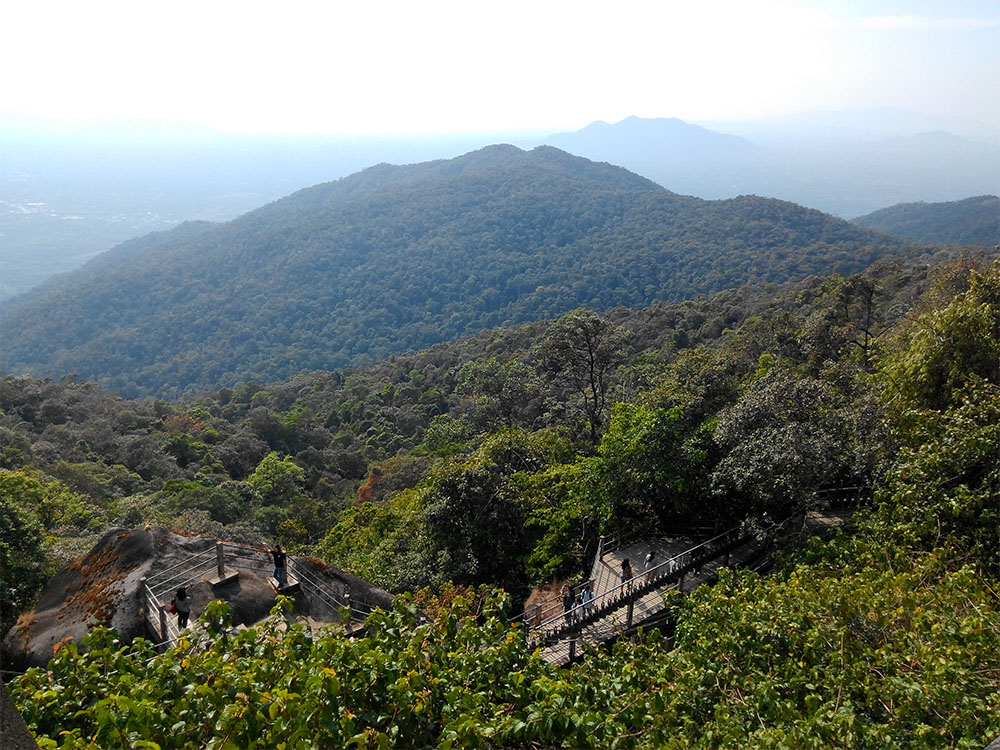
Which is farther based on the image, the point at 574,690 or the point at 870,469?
the point at 870,469

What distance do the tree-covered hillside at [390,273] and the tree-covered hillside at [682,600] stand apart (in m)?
80.7

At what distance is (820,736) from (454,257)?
12082cm

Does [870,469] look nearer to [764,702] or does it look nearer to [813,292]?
[764,702]

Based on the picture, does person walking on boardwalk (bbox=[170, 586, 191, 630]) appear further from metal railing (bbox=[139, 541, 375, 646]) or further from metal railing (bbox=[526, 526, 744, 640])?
metal railing (bbox=[526, 526, 744, 640])

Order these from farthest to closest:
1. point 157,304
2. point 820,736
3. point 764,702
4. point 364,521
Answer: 1. point 157,304
2. point 364,521
3. point 764,702
4. point 820,736

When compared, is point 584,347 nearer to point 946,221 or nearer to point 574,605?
point 574,605

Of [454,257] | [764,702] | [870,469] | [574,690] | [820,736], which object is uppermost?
[574,690]

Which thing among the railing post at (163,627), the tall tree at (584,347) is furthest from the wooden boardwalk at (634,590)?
the tall tree at (584,347)

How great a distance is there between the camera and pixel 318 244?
127125 millimetres

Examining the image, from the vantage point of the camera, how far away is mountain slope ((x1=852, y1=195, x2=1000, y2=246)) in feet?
392

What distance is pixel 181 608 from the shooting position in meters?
8.59

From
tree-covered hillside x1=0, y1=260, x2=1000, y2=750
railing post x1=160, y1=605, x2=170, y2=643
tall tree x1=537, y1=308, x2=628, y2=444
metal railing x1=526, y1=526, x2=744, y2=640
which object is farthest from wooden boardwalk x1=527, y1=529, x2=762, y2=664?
tall tree x1=537, y1=308, x2=628, y2=444

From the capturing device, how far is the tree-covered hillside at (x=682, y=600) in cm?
396

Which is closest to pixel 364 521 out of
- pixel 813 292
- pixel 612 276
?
pixel 813 292
